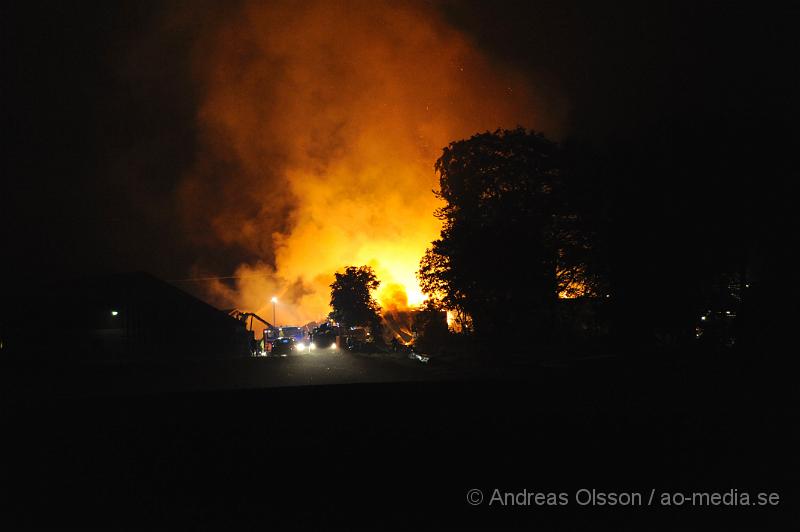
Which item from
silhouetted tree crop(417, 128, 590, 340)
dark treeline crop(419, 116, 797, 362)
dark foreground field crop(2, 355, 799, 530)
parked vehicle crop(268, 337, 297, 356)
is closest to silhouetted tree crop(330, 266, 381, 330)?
parked vehicle crop(268, 337, 297, 356)

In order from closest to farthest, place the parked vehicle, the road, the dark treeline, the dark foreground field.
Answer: the dark foreground field < the road < the dark treeline < the parked vehicle

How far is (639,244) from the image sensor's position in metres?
20.2

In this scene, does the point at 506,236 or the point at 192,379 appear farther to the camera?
the point at 506,236

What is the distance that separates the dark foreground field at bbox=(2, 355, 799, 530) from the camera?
386cm

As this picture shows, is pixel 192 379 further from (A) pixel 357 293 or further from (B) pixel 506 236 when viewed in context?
(A) pixel 357 293

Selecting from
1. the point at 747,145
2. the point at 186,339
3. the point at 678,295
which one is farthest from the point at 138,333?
the point at 747,145

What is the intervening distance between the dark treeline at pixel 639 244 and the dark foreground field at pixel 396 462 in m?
9.85

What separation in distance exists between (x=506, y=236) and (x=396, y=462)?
24.4 metres

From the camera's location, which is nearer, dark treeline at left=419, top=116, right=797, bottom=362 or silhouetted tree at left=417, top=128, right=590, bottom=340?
dark treeline at left=419, top=116, right=797, bottom=362

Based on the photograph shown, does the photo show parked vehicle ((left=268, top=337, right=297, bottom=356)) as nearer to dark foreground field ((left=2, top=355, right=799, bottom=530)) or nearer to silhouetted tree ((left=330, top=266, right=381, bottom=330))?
silhouetted tree ((left=330, top=266, right=381, bottom=330))

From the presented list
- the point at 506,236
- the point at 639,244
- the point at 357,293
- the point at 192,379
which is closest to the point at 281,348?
the point at 357,293

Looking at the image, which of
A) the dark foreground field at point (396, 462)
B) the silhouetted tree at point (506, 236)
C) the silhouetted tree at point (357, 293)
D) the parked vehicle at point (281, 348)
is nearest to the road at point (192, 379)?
the dark foreground field at point (396, 462)

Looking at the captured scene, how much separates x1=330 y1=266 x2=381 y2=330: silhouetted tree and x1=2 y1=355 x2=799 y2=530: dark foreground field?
7272 centimetres

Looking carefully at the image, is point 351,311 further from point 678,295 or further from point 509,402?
point 509,402
